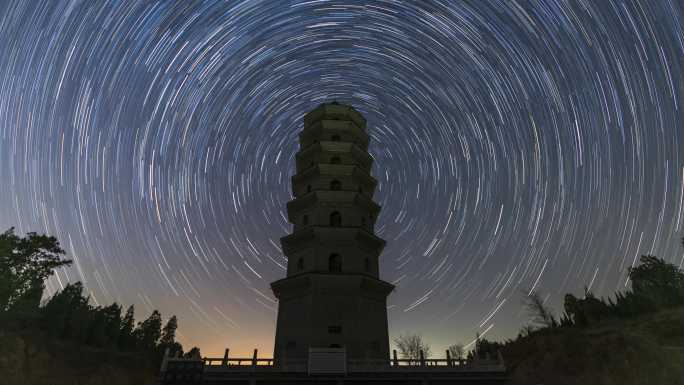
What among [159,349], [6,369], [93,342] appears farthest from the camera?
[159,349]

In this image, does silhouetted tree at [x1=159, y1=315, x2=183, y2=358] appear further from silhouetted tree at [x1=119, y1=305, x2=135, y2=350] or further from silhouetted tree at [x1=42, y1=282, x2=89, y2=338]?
silhouetted tree at [x1=42, y1=282, x2=89, y2=338]

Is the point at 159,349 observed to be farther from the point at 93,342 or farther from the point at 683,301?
the point at 683,301

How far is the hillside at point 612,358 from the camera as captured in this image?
20.5 meters

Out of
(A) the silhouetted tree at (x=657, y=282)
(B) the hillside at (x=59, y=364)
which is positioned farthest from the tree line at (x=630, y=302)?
(B) the hillside at (x=59, y=364)

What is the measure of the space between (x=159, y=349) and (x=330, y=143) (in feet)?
139

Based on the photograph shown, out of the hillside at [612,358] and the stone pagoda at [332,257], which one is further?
the stone pagoda at [332,257]

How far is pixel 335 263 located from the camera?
25125 mm

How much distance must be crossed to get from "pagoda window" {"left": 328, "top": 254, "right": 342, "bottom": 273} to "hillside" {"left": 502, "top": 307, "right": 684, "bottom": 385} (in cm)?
1311

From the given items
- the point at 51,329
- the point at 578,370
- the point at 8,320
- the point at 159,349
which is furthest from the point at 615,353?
the point at 159,349

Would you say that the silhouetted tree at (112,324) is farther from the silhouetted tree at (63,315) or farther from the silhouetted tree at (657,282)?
the silhouetted tree at (657,282)

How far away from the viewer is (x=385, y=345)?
22812 mm

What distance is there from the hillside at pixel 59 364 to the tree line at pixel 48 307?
2016 millimetres

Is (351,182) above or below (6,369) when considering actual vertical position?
above

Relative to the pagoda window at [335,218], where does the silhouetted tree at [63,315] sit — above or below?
below
